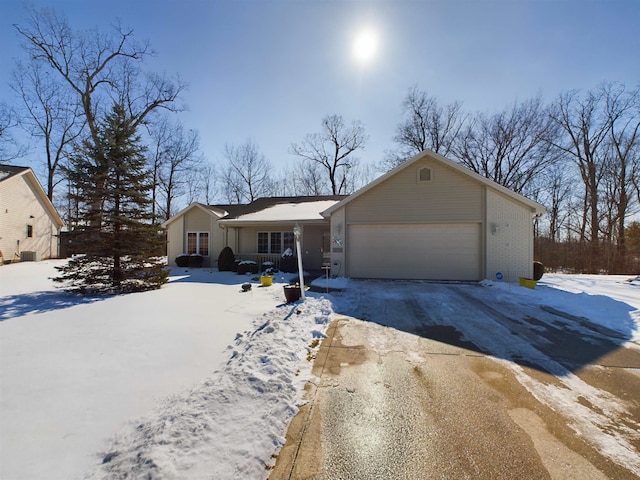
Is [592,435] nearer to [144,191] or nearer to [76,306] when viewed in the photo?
[76,306]

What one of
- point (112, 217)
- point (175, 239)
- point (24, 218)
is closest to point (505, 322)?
point (112, 217)

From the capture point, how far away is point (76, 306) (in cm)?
697

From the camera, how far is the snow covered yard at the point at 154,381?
2297mm

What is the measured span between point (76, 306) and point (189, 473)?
697cm

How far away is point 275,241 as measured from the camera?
16.2m

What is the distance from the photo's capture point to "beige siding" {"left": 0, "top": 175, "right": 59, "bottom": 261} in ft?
54.2

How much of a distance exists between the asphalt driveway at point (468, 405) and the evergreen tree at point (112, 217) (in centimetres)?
733

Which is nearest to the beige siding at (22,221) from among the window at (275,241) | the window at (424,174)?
the window at (275,241)

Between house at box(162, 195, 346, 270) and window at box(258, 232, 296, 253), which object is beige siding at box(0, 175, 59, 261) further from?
window at box(258, 232, 296, 253)

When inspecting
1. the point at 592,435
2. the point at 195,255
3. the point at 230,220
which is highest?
the point at 230,220

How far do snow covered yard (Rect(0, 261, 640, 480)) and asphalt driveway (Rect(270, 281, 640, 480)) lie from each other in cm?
45

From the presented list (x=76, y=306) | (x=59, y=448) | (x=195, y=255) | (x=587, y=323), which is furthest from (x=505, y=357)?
(x=195, y=255)

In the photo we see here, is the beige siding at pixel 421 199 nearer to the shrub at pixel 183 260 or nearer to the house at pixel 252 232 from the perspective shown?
the house at pixel 252 232

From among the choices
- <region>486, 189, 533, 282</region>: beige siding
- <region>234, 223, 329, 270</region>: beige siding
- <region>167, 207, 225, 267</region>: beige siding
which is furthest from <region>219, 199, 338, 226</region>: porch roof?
<region>486, 189, 533, 282</region>: beige siding
